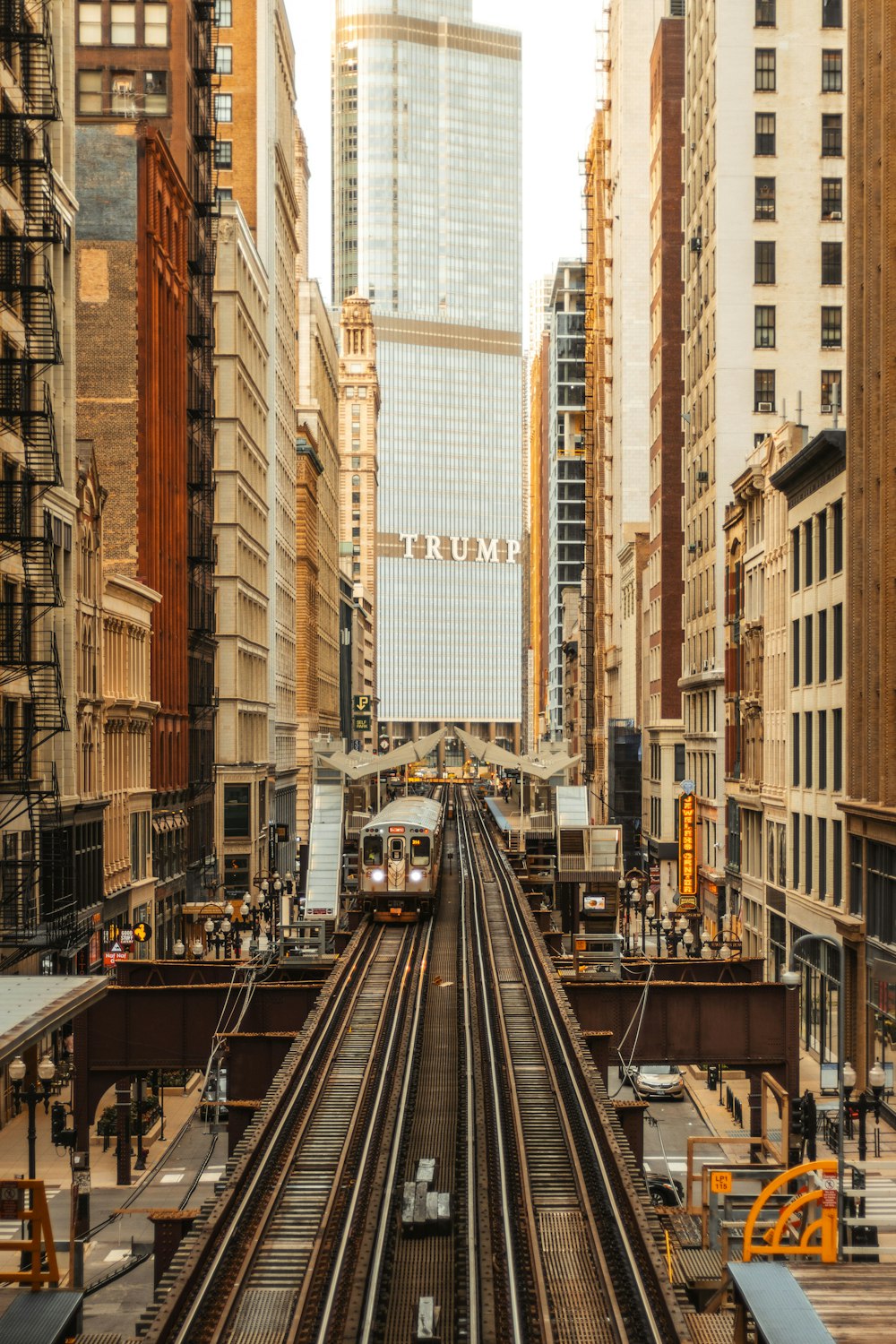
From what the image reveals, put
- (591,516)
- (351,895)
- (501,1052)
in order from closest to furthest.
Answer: (501,1052)
(351,895)
(591,516)

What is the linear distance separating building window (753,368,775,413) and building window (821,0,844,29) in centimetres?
1812

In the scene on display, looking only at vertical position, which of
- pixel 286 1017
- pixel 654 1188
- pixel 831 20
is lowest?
pixel 654 1188

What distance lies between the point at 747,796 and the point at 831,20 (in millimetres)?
41780

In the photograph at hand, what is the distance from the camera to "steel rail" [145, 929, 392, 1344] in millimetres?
21062

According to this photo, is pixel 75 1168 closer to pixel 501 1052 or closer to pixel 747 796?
pixel 501 1052

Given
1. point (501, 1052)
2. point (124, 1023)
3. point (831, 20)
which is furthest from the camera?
point (831, 20)

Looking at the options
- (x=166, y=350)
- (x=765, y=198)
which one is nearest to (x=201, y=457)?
(x=166, y=350)

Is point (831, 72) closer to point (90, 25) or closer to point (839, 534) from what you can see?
point (90, 25)

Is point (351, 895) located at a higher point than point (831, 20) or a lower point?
lower

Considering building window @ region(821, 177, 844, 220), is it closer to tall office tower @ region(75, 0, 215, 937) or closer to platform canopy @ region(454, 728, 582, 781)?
platform canopy @ region(454, 728, 582, 781)

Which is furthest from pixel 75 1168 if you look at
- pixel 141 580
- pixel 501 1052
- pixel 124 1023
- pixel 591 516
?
pixel 591 516

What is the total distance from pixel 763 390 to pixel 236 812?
42392 mm

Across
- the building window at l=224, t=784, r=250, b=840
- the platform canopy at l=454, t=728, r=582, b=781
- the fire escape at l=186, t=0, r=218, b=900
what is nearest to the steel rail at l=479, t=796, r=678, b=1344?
the platform canopy at l=454, t=728, r=582, b=781

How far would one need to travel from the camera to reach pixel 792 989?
45.2 metres
